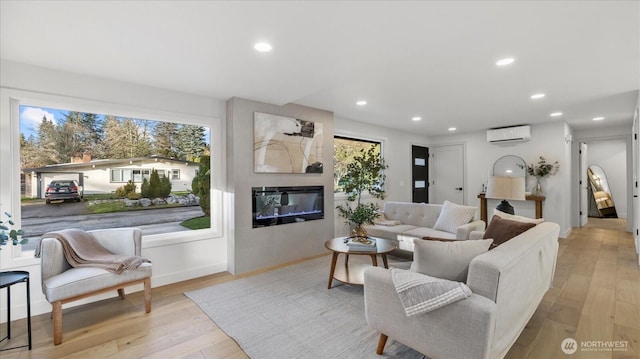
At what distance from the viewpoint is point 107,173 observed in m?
3.10

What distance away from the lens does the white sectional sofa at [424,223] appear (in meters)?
3.83

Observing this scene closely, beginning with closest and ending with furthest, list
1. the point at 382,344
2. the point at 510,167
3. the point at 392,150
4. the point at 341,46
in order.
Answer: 1. the point at 382,344
2. the point at 341,46
3. the point at 510,167
4. the point at 392,150

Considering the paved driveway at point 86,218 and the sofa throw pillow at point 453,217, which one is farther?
the sofa throw pillow at point 453,217

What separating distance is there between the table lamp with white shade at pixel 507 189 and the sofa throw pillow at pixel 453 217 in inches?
18.2

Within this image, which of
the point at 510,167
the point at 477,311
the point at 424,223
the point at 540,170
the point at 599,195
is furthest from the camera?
the point at 599,195

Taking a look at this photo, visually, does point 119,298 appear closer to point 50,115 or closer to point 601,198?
point 50,115

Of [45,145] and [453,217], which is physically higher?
[45,145]

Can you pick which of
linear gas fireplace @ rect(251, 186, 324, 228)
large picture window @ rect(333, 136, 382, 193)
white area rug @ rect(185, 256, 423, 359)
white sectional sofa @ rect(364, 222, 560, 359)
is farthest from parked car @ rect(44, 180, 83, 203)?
large picture window @ rect(333, 136, 382, 193)

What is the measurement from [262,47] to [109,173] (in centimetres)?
225

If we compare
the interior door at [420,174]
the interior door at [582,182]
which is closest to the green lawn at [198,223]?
the interior door at [420,174]

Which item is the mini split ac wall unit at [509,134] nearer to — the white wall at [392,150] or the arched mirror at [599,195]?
the white wall at [392,150]

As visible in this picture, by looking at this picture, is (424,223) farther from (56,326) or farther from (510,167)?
(56,326)

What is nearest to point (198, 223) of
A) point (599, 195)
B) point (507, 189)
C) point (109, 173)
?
point (109, 173)

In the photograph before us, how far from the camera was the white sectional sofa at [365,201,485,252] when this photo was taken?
12.6ft
